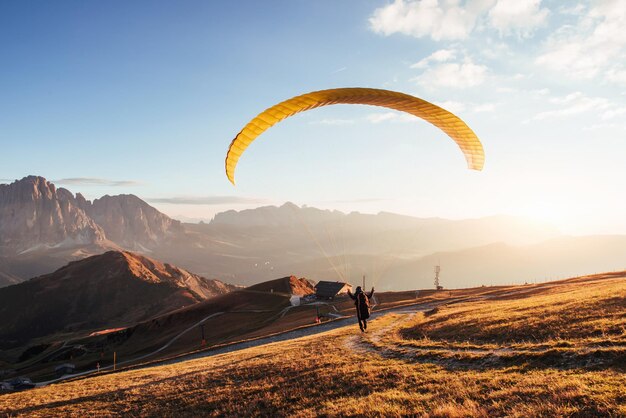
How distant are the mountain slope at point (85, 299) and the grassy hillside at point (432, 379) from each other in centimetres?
13914

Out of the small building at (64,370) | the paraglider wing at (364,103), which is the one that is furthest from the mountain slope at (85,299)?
the paraglider wing at (364,103)

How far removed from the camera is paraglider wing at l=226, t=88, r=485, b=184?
15.4 m

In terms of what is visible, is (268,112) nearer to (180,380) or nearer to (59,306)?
(180,380)

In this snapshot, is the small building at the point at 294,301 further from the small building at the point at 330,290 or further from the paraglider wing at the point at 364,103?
the paraglider wing at the point at 364,103

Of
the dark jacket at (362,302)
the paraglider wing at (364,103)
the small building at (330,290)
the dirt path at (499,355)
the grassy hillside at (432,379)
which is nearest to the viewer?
the grassy hillside at (432,379)

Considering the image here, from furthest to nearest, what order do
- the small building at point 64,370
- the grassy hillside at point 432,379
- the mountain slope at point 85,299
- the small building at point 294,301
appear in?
the mountain slope at point 85,299 < the small building at point 294,301 < the small building at point 64,370 < the grassy hillside at point 432,379

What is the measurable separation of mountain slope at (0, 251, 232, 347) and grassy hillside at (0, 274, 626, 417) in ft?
457

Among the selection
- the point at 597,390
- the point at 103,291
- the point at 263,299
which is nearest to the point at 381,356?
the point at 597,390

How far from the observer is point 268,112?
15289 mm

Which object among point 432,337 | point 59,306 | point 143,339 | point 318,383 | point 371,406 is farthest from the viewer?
point 59,306

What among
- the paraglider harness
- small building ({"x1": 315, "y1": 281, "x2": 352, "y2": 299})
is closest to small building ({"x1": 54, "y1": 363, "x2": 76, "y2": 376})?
small building ({"x1": 315, "y1": 281, "x2": 352, "y2": 299})

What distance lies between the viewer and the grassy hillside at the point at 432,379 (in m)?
A: 7.96

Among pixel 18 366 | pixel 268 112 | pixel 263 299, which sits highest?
pixel 268 112

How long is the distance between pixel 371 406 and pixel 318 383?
3170 millimetres
